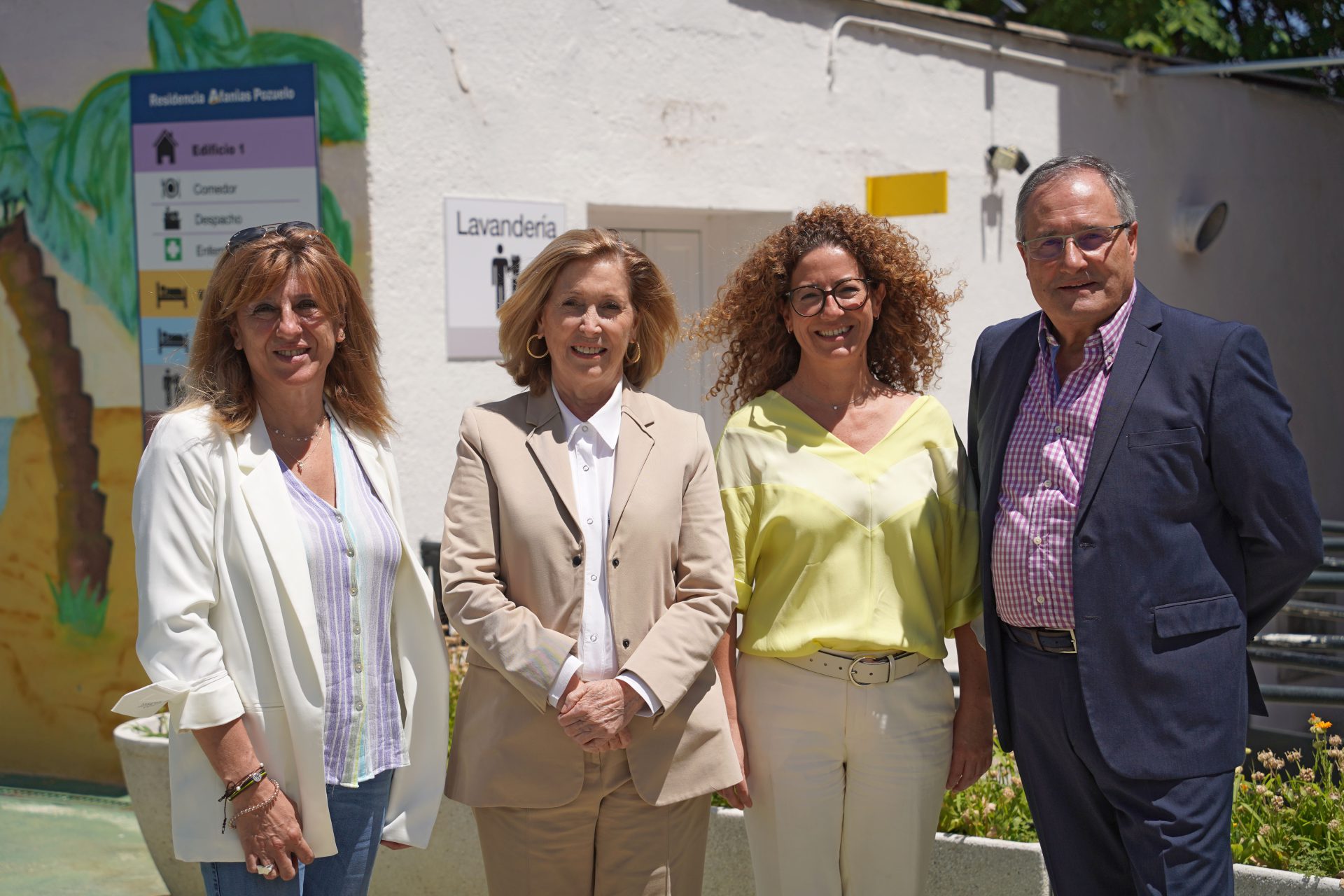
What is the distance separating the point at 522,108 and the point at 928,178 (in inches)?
94.1

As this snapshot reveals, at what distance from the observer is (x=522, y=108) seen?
19.6ft

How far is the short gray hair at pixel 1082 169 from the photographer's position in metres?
2.88

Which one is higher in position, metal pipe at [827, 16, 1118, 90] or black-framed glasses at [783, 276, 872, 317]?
metal pipe at [827, 16, 1118, 90]

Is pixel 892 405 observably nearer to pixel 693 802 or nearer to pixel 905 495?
pixel 905 495

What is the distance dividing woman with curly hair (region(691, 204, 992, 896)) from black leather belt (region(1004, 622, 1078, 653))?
0.76ft

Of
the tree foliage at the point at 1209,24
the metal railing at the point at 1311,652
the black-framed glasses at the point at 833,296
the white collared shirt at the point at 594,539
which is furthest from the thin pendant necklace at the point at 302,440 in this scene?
the tree foliage at the point at 1209,24

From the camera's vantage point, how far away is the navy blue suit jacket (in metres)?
2.71

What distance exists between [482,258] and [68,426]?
2039 mm

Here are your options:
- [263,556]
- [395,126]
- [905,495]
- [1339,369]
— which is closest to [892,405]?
[905,495]

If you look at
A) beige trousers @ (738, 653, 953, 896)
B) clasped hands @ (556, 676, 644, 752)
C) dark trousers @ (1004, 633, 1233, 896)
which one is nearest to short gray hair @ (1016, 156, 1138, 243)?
dark trousers @ (1004, 633, 1233, 896)

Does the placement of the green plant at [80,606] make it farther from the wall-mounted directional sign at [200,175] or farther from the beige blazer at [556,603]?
the beige blazer at [556,603]

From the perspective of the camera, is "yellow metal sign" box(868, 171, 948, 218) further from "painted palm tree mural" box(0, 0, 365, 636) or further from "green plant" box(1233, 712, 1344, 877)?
"green plant" box(1233, 712, 1344, 877)

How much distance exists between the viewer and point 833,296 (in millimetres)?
3209

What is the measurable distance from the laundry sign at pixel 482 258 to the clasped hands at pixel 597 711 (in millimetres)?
3174
